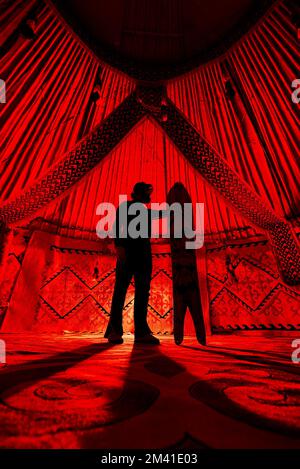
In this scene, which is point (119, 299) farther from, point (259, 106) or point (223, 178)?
point (259, 106)

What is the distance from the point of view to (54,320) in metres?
3.66

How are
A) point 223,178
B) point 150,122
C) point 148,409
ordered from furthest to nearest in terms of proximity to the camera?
point 150,122
point 223,178
point 148,409

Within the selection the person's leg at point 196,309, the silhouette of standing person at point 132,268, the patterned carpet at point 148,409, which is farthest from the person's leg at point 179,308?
the patterned carpet at point 148,409

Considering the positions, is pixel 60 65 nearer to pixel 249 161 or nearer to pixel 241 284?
pixel 249 161

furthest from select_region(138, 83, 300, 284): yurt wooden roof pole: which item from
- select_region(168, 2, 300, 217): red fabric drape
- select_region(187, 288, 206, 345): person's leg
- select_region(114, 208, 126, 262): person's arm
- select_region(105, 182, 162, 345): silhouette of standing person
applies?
select_region(187, 288, 206, 345): person's leg

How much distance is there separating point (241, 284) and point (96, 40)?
3.40 m

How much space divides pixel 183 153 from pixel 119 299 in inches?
53.6

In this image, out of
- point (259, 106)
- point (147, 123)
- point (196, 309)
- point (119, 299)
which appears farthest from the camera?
point (147, 123)

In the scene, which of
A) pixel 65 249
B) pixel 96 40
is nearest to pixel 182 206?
pixel 96 40

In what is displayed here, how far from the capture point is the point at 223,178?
7.11ft

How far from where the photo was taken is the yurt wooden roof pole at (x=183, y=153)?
217 centimetres

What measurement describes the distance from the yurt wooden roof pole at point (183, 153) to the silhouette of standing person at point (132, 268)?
23.1 inches

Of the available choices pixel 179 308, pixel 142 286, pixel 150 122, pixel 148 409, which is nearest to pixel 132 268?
pixel 142 286

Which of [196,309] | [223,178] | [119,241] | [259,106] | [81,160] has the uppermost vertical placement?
[259,106]
